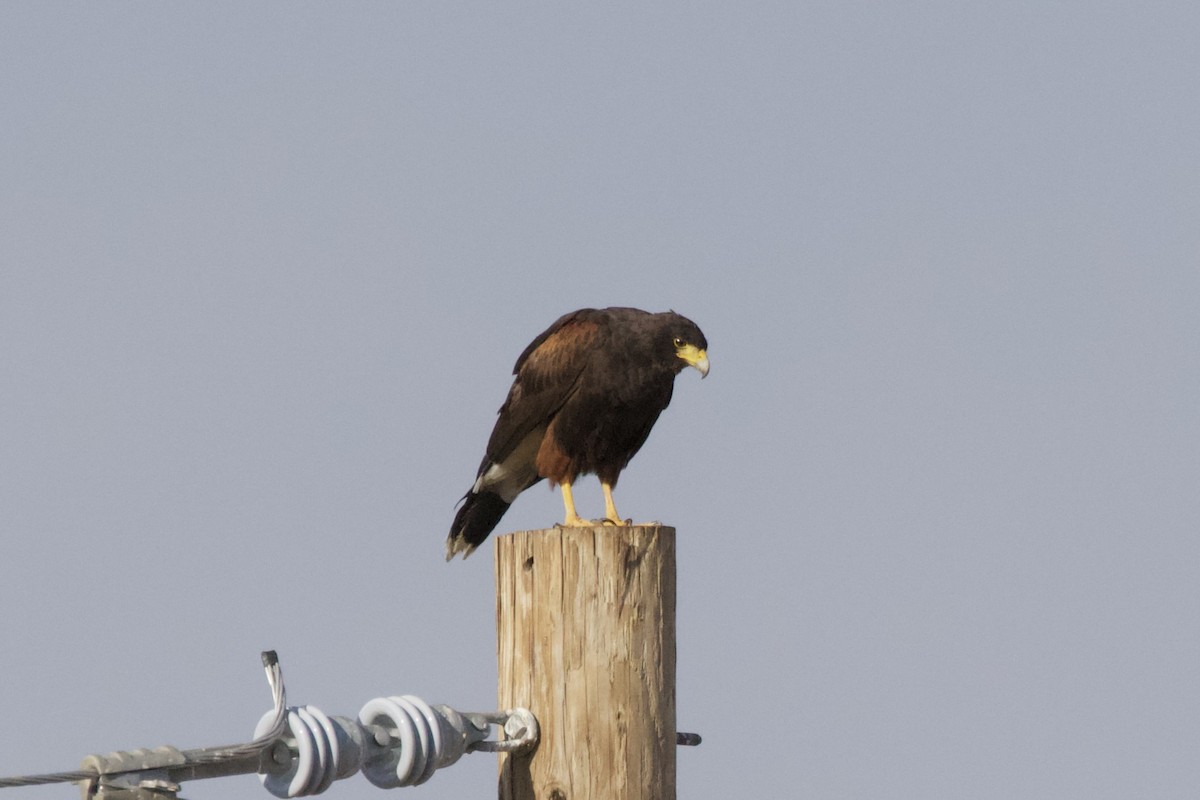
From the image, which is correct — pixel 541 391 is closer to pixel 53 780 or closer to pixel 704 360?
pixel 704 360

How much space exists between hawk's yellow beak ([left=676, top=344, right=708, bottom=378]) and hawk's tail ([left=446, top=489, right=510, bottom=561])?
→ 1136 millimetres

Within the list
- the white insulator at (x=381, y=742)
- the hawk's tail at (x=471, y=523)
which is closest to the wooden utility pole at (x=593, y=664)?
the white insulator at (x=381, y=742)

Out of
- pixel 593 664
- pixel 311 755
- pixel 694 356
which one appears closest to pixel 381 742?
pixel 311 755

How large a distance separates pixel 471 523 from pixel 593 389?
3.29 feet

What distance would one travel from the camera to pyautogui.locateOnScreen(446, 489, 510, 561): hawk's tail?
8734mm

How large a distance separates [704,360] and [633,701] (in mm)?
4061

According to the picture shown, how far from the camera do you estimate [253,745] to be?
12.7ft

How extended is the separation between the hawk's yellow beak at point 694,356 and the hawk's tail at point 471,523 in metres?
1.14

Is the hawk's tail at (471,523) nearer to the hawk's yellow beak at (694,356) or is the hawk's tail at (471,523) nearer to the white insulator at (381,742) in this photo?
the hawk's yellow beak at (694,356)

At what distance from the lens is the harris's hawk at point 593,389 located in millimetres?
8273

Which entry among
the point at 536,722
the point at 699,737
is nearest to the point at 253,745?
the point at 536,722

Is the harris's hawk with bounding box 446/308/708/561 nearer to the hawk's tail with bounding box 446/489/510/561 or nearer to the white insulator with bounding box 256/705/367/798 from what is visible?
the hawk's tail with bounding box 446/489/510/561

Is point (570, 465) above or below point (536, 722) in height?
above

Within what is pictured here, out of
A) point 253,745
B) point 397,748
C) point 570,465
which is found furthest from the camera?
point 570,465
